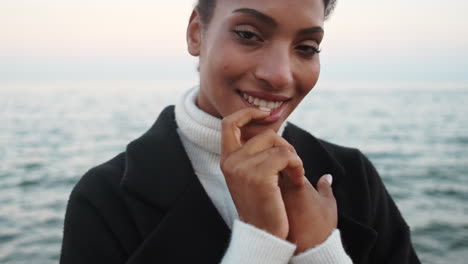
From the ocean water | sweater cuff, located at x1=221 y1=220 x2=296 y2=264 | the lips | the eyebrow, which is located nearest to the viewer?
sweater cuff, located at x1=221 y1=220 x2=296 y2=264

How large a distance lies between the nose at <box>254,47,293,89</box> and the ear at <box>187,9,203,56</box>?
1.58 feet

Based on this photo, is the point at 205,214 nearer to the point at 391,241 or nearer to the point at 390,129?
the point at 391,241

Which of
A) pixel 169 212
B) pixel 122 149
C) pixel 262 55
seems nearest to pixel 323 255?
pixel 169 212

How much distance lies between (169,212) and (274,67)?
80 cm

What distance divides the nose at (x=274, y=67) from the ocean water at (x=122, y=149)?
1.63 metres

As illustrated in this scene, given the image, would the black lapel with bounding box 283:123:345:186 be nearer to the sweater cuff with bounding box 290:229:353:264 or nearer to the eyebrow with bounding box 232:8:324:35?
the sweater cuff with bounding box 290:229:353:264

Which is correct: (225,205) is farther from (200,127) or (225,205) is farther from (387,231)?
(387,231)

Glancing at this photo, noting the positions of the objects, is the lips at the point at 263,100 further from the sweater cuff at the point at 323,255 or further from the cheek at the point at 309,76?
the sweater cuff at the point at 323,255

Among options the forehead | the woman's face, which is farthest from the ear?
the forehead

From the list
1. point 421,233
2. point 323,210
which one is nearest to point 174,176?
point 323,210

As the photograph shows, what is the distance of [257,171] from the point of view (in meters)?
1.74

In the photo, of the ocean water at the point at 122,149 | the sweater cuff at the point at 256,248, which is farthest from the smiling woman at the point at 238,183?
the ocean water at the point at 122,149

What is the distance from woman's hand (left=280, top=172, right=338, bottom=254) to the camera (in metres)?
1.89

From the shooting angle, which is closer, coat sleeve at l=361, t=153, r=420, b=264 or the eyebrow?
the eyebrow
